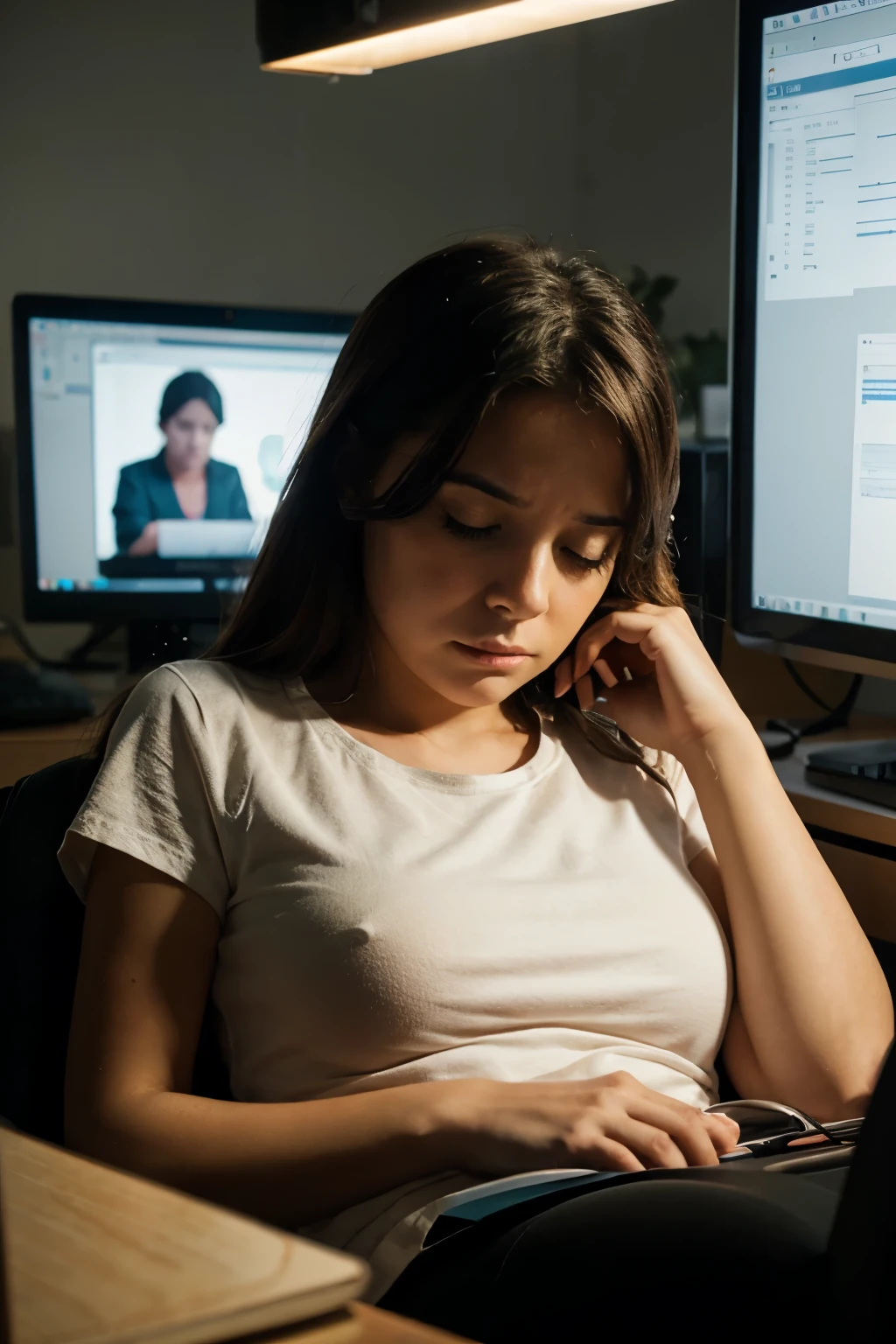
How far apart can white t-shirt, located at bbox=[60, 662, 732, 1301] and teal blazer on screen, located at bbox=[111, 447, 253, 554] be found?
108 centimetres

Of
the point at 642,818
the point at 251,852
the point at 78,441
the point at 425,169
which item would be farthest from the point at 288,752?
the point at 425,169

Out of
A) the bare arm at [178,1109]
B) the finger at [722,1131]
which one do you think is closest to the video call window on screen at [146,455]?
the bare arm at [178,1109]

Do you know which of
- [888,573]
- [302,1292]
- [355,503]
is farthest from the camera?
[888,573]

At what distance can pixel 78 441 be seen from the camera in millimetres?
2021

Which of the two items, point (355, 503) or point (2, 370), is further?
point (2, 370)

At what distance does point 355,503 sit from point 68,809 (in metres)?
0.29

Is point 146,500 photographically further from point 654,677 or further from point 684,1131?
point 684,1131

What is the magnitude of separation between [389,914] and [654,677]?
1.18ft

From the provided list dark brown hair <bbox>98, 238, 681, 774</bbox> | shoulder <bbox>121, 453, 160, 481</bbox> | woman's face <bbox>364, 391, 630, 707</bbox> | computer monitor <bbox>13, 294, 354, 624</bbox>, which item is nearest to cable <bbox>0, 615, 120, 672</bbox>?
computer monitor <bbox>13, 294, 354, 624</bbox>

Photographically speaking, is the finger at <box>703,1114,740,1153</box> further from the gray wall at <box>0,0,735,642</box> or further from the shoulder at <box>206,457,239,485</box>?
the gray wall at <box>0,0,735,642</box>

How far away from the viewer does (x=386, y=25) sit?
36.1 inches

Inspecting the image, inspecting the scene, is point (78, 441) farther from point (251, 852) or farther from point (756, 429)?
point (251, 852)

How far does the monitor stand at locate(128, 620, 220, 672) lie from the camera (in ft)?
Result: 6.48

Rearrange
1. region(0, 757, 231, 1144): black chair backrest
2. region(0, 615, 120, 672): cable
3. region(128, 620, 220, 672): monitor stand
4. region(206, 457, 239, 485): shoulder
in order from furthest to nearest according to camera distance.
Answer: region(0, 615, 120, 672): cable → region(206, 457, 239, 485): shoulder → region(128, 620, 220, 672): monitor stand → region(0, 757, 231, 1144): black chair backrest
